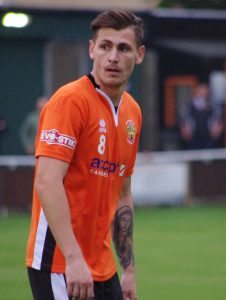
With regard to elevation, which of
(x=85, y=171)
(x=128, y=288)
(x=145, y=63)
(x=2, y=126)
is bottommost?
(x=128, y=288)

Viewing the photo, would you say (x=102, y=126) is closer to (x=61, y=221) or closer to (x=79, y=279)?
(x=61, y=221)

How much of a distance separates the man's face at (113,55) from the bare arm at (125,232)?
726 mm

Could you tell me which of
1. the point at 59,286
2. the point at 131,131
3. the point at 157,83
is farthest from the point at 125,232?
the point at 157,83

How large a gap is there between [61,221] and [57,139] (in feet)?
1.22

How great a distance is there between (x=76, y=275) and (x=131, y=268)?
109 cm

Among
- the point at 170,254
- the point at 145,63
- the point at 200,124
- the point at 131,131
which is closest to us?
the point at 131,131

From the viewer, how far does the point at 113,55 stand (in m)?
5.22

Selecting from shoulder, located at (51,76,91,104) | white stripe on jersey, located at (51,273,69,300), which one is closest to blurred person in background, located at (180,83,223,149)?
shoulder, located at (51,76,91,104)

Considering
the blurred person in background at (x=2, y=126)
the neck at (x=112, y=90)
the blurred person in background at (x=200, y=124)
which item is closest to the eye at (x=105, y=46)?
the neck at (x=112, y=90)

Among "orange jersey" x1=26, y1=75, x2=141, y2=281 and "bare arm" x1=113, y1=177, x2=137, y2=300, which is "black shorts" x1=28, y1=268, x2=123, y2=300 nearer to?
"orange jersey" x1=26, y1=75, x2=141, y2=281

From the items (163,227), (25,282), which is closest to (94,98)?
(25,282)

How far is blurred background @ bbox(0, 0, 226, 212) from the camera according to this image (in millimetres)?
20250

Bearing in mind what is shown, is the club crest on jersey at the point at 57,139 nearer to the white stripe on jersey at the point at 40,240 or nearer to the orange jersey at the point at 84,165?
the orange jersey at the point at 84,165

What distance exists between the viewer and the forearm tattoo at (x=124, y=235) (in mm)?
5887
